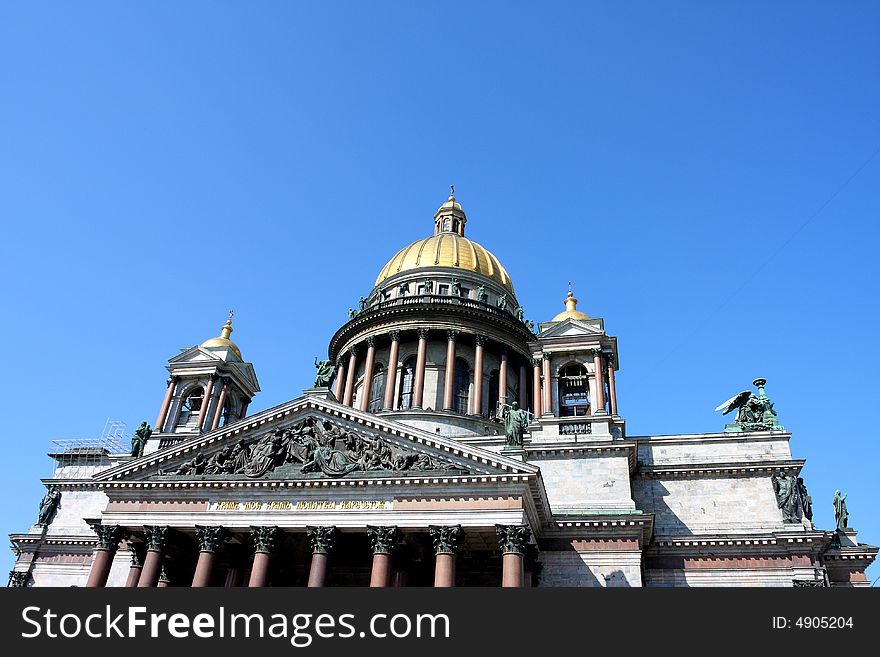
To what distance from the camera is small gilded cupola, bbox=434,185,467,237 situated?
59.5m

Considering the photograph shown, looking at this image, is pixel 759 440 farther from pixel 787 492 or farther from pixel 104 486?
pixel 104 486

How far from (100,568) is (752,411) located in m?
30.1

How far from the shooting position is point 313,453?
30.0 meters

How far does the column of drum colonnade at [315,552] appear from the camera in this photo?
26.3m

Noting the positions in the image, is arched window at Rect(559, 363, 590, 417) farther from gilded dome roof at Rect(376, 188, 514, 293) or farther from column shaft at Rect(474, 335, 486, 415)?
gilded dome roof at Rect(376, 188, 514, 293)

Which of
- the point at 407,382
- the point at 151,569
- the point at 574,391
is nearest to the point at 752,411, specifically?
the point at 574,391

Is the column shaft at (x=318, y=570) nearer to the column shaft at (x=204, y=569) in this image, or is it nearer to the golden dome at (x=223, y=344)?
A: the column shaft at (x=204, y=569)

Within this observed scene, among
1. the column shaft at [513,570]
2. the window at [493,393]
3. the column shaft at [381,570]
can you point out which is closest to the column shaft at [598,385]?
the column shaft at [513,570]

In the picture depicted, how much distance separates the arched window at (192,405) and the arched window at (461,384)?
50.7 ft
